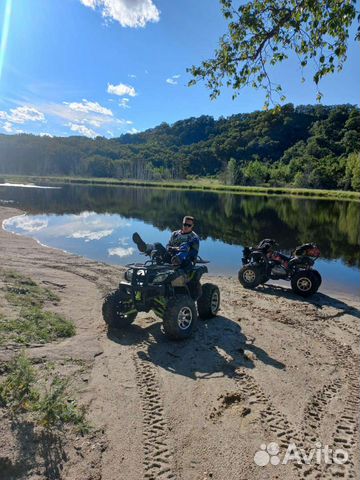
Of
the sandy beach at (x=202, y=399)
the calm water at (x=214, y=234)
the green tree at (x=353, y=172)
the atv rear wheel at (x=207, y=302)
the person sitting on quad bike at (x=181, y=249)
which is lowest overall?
the calm water at (x=214, y=234)

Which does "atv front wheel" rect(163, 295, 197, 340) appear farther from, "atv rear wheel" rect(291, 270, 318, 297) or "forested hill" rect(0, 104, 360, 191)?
"forested hill" rect(0, 104, 360, 191)

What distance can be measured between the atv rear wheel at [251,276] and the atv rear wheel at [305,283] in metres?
1.12

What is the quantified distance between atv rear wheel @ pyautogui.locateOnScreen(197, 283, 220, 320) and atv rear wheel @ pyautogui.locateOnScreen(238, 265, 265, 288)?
392 cm

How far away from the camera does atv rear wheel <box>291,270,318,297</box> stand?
1253 centimetres

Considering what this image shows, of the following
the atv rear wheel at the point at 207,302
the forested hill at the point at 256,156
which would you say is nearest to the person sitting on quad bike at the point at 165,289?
the atv rear wheel at the point at 207,302

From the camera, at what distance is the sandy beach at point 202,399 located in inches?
165

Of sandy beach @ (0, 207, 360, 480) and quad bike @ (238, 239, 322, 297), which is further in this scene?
quad bike @ (238, 239, 322, 297)

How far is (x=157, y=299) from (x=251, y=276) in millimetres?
6128

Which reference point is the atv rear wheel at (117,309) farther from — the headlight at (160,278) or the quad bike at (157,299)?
the headlight at (160,278)

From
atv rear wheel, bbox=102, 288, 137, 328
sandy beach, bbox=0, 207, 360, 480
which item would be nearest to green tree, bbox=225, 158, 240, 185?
sandy beach, bbox=0, 207, 360, 480

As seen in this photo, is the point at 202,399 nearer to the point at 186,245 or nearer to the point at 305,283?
the point at 186,245

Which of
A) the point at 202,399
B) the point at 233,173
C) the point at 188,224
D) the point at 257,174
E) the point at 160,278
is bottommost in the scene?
the point at 202,399

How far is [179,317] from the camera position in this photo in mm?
7875

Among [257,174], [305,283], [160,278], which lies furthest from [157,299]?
[257,174]
